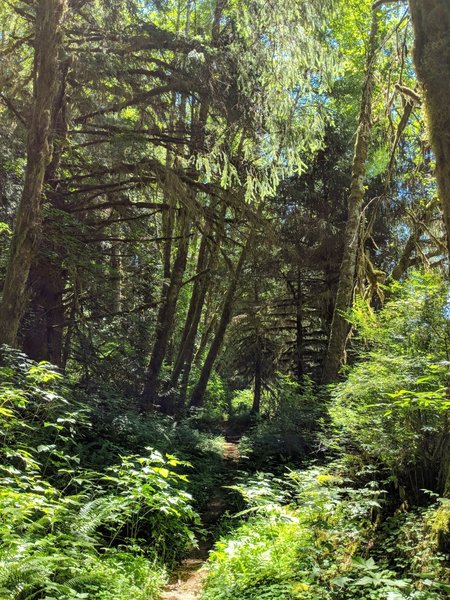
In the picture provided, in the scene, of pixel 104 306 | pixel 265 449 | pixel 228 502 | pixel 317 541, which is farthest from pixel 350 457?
pixel 104 306

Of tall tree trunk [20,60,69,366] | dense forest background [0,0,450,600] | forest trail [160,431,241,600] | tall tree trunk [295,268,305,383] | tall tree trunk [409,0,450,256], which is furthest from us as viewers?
tall tree trunk [295,268,305,383]

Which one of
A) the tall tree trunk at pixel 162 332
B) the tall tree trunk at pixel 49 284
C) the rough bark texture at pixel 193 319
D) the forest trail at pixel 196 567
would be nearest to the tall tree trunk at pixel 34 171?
the tall tree trunk at pixel 49 284

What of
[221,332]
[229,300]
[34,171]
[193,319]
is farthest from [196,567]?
[193,319]

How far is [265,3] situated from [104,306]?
25.8 ft

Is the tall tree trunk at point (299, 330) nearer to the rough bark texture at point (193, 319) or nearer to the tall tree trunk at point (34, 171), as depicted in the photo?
the rough bark texture at point (193, 319)

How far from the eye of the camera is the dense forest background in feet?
12.7

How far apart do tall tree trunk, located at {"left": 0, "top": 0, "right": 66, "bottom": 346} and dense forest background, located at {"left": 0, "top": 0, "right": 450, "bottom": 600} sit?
4 centimetres

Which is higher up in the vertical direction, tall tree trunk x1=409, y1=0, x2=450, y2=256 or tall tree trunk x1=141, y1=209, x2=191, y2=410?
tall tree trunk x1=409, y1=0, x2=450, y2=256

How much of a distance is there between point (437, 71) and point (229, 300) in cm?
1282

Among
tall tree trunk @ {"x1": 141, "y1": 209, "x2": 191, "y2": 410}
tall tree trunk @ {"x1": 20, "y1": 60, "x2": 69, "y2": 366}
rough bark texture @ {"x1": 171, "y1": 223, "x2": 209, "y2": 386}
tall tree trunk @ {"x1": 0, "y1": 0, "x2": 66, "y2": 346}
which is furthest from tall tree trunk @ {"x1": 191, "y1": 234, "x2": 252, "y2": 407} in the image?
tall tree trunk @ {"x1": 0, "y1": 0, "x2": 66, "y2": 346}

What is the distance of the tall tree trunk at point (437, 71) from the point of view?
3.46 m

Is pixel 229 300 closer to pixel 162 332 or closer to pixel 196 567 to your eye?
pixel 162 332

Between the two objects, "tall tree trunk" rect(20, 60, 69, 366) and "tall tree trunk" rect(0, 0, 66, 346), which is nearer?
"tall tree trunk" rect(0, 0, 66, 346)

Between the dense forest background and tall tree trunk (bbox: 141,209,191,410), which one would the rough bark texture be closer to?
the dense forest background
